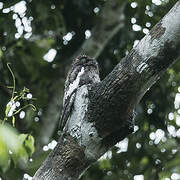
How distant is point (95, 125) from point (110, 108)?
85mm

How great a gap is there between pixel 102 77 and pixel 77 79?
1464mm

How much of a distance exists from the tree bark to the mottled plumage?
14 centimetres

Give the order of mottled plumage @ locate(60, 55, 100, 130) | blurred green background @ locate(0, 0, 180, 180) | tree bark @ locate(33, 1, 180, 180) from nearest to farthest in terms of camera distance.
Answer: tree bark @ locate(33, 1, 180, 180) < mottled plumage @ locate(60, 55, 100, 130) < blurred green background @ locate(0, 0, 180, 180)

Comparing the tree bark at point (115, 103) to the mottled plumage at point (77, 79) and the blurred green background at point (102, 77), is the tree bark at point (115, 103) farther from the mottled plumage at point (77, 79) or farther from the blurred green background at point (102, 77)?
the blurred green background at point (102, 77)

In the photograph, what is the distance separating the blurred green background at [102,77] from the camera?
131 inches

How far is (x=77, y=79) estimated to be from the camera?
2092 millimetres

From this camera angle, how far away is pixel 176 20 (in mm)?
1675

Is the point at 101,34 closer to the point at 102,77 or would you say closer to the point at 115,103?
the point at 102,77

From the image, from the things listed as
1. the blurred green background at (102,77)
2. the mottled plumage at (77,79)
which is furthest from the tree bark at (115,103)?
the blurred green background at (102,77)

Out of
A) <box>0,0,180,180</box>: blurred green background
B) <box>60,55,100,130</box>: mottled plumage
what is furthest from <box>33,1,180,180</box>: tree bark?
<box>0,0,180,180</box>: blurred green background

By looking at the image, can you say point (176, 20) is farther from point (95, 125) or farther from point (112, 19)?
point (112, 19)

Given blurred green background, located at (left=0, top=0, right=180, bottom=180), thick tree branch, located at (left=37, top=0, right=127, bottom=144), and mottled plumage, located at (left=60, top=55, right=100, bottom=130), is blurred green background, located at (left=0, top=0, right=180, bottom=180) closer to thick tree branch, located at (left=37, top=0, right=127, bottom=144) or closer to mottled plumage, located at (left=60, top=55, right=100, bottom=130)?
thick tree branch, located at (left=37, top=0, right=127, bottom=144)

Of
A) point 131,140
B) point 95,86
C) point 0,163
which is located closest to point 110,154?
point 131,140

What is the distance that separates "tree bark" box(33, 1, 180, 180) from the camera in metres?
1.68
